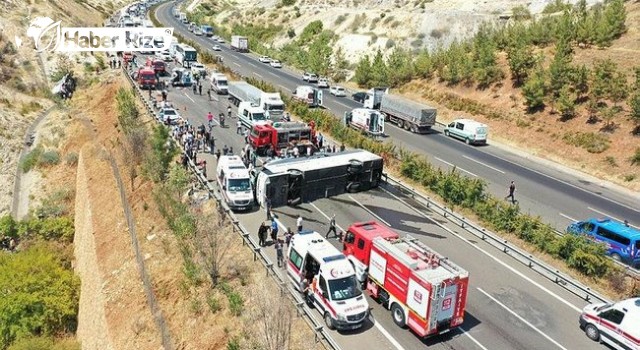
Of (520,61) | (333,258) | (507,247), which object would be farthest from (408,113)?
(333,258)

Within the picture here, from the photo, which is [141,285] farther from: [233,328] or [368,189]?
[368,189]

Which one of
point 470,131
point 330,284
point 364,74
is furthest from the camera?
point 364,74

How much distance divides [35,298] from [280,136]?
64.1 feet

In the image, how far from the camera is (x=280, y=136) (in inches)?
1549

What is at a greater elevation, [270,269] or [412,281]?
[412,281]

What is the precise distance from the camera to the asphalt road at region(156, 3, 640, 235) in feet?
110

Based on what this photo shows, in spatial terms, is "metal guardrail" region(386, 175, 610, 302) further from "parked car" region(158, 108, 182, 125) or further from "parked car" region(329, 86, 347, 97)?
"parked car" region(329, 86, 347, 97)

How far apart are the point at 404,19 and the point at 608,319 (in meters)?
76.5

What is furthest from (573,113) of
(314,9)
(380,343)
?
(314,9)

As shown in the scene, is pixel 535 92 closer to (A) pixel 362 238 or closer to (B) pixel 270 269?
(A) pixel 362 238

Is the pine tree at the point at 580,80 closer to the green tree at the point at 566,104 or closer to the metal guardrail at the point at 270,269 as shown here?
the green tree at the point at 566,104

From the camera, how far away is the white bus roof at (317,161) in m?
31.1

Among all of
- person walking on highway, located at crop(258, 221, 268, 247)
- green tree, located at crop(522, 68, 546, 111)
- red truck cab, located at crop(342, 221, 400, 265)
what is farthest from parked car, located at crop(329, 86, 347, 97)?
red truck cab, located at crop(342, 221, 400, 265)

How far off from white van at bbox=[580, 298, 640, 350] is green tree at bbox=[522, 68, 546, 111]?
33.0m
